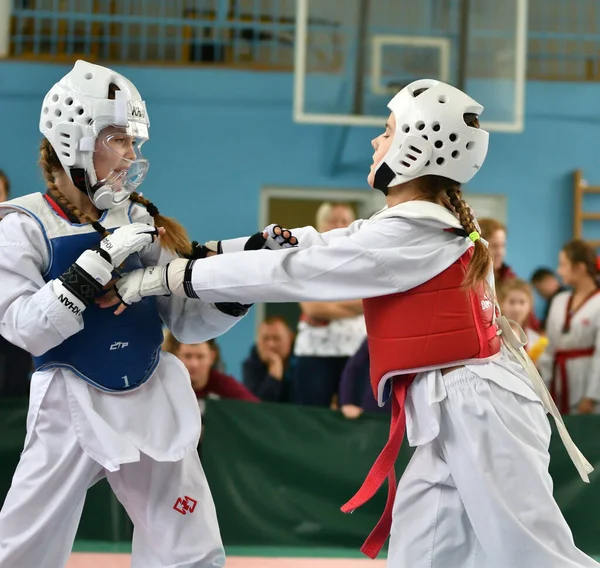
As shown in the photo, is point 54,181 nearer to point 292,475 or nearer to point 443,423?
point 443,423

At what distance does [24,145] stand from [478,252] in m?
7.40

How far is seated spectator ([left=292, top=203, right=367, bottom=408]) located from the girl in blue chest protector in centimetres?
246

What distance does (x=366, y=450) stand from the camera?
17.4 feet

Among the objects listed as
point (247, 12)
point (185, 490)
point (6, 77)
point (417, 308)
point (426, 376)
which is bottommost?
point (185, 490)

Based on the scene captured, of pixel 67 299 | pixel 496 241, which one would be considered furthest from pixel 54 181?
pixel 496 241

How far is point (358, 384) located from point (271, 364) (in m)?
1.30

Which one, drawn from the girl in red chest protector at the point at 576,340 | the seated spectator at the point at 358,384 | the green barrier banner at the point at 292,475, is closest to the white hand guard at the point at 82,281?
the green barrier banner at the point at 292,475

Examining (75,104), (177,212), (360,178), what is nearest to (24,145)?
(177,212)

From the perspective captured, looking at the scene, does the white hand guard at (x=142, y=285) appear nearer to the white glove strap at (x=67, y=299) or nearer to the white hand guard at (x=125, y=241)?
the white hand guard at (x=125, y=241)

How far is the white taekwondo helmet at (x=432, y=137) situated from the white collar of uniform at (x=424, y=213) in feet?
0.40

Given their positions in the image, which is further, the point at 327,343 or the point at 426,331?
the point at 327,343

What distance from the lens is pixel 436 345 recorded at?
3.08 m

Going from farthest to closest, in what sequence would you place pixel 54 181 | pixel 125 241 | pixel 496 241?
pixel 496 241 → pixel 54 181 → pixel 125 241

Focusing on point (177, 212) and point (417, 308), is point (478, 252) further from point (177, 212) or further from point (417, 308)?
point (177, 212)
